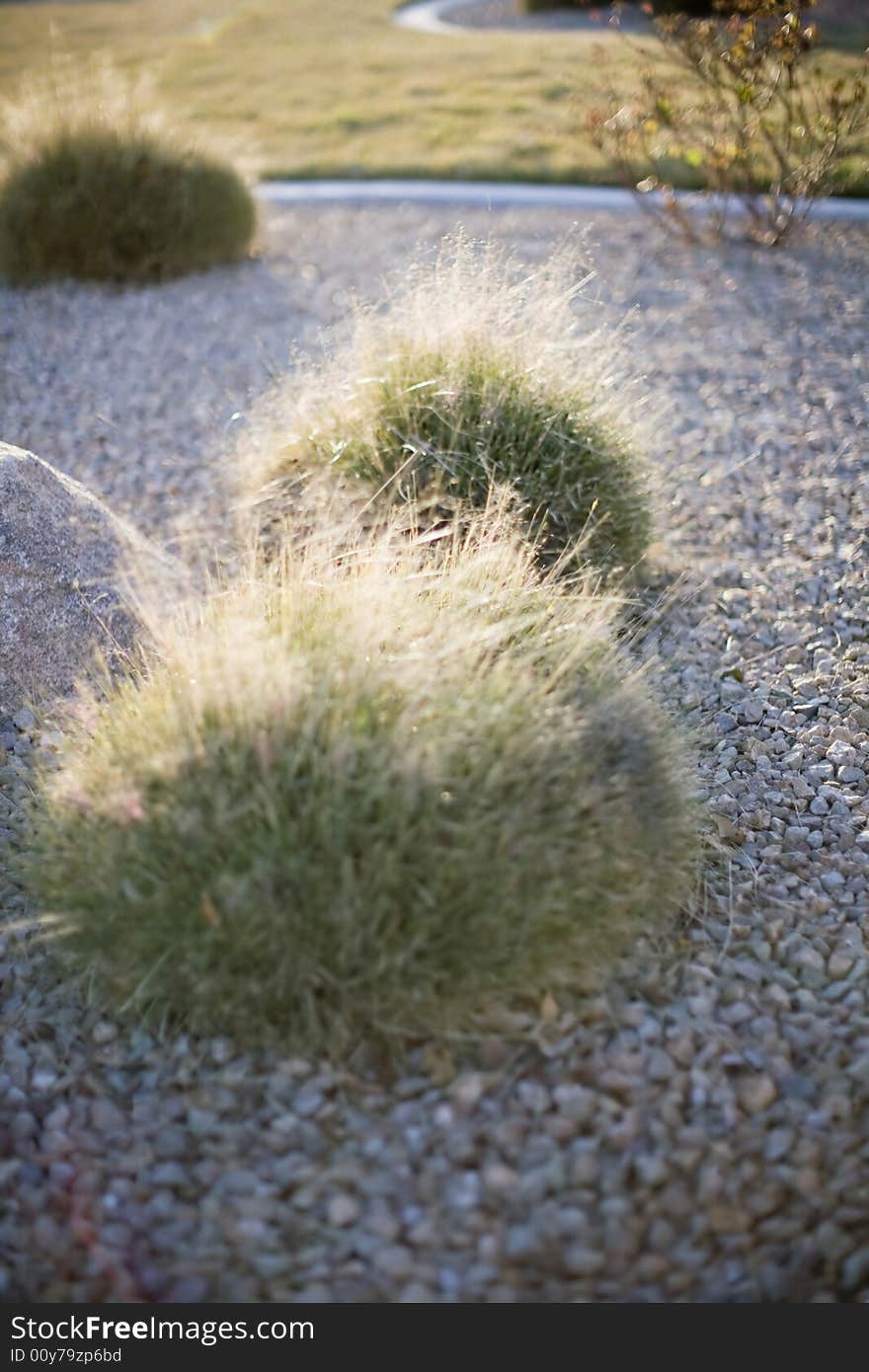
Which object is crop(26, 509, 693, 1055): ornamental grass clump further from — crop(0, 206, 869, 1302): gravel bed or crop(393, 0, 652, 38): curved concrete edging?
crop(393, 0, 652, 38): curved concrete edging

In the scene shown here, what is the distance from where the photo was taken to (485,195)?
7234mm

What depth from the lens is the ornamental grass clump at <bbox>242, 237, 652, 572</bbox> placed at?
306 centimetres

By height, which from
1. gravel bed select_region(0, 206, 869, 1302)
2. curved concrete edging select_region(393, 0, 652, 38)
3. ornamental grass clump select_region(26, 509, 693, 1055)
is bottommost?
gravel bed select_region(0, 206, 869, 1302)

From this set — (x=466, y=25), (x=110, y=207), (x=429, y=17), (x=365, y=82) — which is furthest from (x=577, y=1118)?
(x=429, y=17)

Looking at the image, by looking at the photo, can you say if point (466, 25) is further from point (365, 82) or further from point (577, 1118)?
point (577, 1118)

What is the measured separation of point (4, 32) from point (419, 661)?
1605 cm

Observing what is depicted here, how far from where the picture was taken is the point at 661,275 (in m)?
5.77

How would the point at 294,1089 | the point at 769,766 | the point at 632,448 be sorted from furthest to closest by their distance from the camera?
the point at 632,448
the point at 769,766
the point at 294,1089

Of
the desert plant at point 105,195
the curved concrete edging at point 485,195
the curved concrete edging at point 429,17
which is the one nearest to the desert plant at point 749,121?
the curved concrete edging at point 485,195

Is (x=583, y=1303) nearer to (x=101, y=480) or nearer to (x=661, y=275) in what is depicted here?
(x=101, y=480)

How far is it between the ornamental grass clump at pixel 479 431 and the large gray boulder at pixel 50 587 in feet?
A: 1.58

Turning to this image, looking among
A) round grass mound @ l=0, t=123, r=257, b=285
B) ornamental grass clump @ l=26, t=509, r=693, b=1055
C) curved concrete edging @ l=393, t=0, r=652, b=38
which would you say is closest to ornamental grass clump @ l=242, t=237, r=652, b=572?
ornamental grass clump @ l=26, t=509, r=693, b=1055

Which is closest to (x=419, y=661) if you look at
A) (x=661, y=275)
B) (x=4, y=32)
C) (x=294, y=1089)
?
(x=294, y=1089)

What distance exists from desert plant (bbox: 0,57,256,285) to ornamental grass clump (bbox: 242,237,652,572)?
3007 mm
